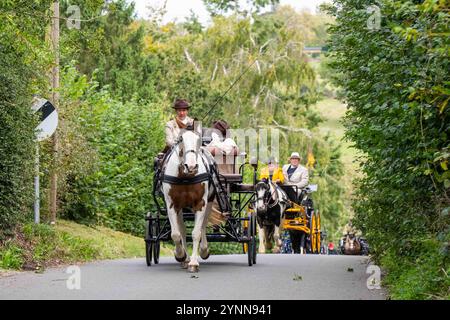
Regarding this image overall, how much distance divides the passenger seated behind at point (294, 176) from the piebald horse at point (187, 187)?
36.7 feet

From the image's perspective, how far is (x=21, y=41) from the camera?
16.4 meters

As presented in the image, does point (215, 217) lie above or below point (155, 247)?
above

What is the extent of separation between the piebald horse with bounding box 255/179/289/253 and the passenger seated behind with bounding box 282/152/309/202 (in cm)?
45

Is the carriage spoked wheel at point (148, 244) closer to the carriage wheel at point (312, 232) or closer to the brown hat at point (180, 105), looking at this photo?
Answer: the brown hat at point (180, 105)

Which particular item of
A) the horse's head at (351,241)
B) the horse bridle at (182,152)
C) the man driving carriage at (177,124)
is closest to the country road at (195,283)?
the horse bridle at (182,152)

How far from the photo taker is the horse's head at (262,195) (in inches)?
1024

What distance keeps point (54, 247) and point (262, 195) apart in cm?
839

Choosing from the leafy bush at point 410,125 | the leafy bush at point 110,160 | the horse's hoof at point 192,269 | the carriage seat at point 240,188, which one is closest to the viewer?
the leafy bush at point 410,125

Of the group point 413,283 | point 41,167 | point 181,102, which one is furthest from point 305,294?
point 41,167

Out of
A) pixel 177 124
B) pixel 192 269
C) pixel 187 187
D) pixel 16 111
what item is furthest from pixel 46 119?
pixel 192 269

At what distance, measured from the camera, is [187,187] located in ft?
52.6

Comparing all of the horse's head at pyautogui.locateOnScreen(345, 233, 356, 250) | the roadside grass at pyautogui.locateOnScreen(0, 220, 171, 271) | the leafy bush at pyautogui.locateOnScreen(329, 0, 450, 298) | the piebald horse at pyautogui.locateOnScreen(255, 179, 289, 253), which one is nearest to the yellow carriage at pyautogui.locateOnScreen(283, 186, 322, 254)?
the piebald horse at pyautogui.locateOnScreen(255, 179, 289, 253)

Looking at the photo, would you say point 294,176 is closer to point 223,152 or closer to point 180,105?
point 223,152

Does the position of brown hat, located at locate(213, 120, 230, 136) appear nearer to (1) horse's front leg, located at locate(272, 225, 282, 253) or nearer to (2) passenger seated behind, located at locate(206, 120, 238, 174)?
(2) passenger seated behind, located at locate(206, 120, 238, 174)
